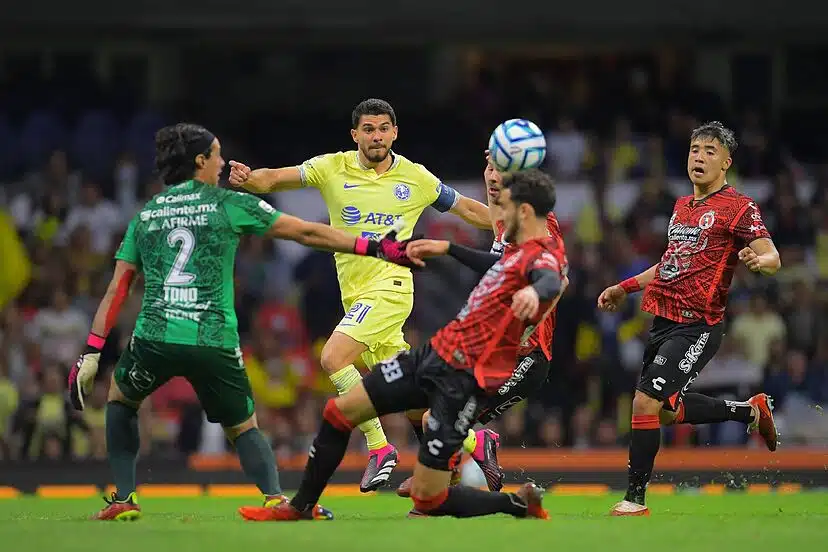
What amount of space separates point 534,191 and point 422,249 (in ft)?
2.50

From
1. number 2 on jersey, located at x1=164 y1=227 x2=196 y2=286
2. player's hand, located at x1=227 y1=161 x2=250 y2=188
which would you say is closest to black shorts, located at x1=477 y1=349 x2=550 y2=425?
player's hand, located at x1=227 y1=161 x2=250 y2=188

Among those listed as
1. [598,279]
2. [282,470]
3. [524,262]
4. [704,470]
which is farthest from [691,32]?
[524,262]

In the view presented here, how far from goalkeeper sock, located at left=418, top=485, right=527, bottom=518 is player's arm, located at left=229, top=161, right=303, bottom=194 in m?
3.20

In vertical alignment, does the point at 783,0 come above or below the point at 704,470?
above

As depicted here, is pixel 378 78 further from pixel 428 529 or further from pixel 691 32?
pixel 428 529

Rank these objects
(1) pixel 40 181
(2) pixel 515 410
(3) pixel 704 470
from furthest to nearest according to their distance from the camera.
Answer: (1) pixel 40 181 → (2) pixel 515 410 → (3) pixel 704 470

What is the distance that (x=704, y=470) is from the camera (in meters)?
14.9

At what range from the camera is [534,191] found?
346 inches

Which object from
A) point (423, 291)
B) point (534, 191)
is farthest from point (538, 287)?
point (423, 291)

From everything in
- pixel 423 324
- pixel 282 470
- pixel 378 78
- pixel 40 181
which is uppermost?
pixel 378 78

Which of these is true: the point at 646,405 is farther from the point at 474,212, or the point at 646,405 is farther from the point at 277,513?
the point at 277,513

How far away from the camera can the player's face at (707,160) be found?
10773 millimetres

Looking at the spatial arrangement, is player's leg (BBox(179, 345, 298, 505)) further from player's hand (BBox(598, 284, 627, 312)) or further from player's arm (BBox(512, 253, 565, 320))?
player's hand (BBox(598, 284, 627, 312))

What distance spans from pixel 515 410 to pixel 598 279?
7.75 feet
